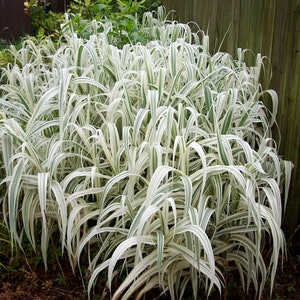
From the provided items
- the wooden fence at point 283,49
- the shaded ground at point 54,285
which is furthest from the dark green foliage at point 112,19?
the shaded ground at point 54,285

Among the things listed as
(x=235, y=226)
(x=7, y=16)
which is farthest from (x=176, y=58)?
(x=7, y=16)

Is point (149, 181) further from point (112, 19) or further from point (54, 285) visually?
point (112, 19)

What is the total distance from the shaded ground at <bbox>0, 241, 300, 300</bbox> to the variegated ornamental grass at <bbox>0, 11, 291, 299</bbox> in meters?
0.07

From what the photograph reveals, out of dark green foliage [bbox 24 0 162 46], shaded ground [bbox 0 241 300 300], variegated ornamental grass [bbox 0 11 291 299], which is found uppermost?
dark green foliage [bbox 24 0 162 46]

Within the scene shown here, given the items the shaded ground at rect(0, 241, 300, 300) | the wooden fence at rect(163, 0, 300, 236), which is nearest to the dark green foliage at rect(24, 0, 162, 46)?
the wooden fence at rect(163, 0, 300, 236)

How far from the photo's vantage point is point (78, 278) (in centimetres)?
190

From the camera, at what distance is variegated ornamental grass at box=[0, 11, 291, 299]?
1542 millimetres

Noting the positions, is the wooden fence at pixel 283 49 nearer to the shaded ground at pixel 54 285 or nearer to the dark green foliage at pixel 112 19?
the shaded ground at pixel 54 285

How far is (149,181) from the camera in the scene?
179 cm

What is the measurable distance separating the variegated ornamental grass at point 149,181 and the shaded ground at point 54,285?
7 cm

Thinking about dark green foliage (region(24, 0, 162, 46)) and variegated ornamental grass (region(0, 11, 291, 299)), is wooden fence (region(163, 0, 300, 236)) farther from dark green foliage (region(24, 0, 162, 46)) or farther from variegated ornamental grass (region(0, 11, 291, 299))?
dark green foliage (region(24, 0, 162, 46))

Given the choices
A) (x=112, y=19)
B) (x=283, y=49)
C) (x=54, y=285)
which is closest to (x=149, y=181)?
(x=54, y=285)

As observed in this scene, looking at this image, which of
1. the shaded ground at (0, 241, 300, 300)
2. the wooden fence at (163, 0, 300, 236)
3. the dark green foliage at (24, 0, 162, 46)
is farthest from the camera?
the dark green foliage at (24, 0, 162, 46)

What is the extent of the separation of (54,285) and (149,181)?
0.60 metres
